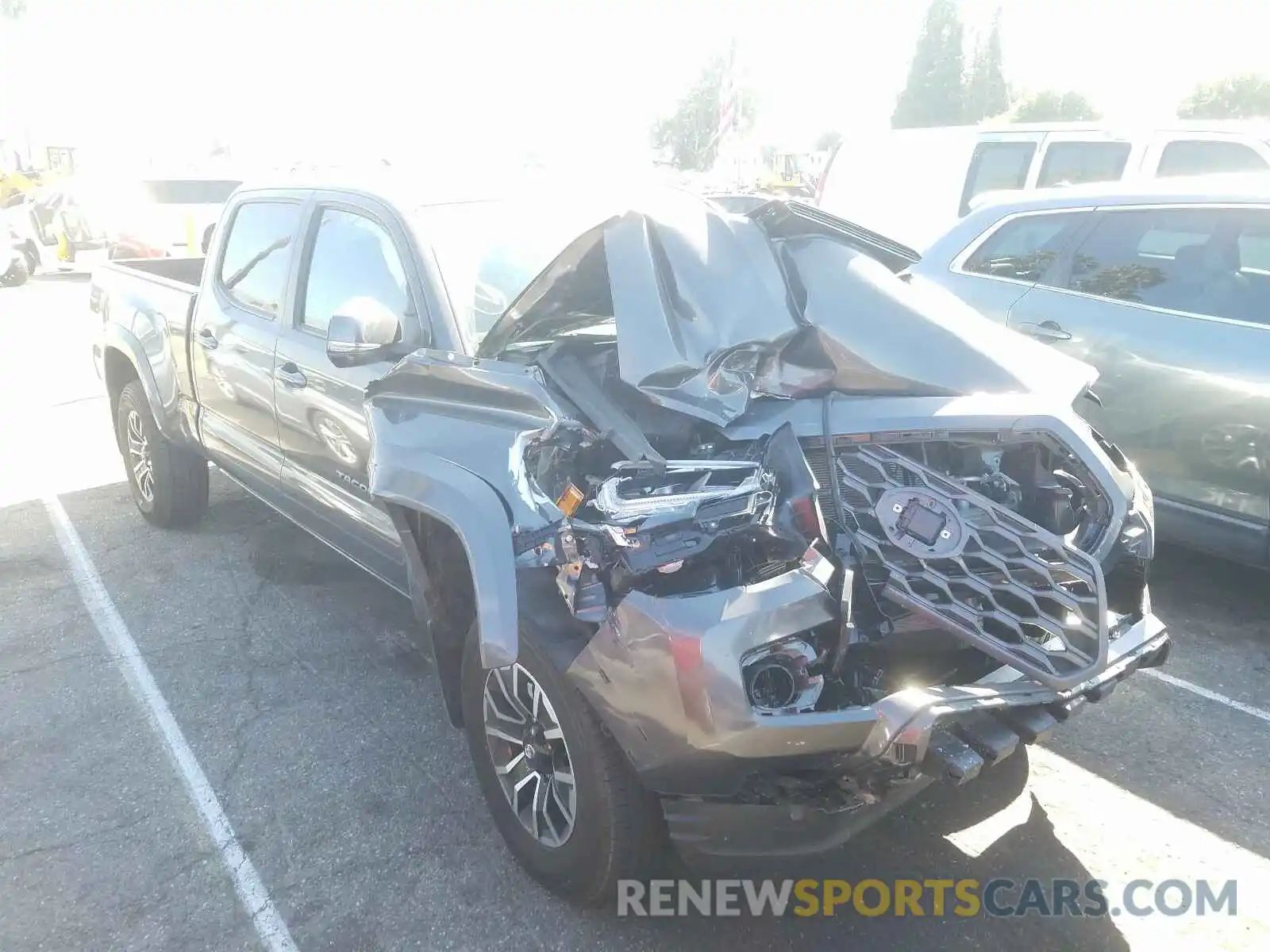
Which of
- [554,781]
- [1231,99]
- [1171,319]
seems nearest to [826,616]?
[554,781]

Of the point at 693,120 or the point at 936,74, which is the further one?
the point at 936,74

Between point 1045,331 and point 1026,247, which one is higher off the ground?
point 1026,247

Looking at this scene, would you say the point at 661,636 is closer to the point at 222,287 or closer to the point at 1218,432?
the point at 1218,432

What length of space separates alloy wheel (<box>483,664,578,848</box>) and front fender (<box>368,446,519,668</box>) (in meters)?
0.20

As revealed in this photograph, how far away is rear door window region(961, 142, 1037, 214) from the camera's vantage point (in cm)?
847

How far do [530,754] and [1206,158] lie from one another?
703 cm

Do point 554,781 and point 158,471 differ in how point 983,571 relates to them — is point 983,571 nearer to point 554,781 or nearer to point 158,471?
point 554,781

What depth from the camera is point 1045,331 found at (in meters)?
4.77

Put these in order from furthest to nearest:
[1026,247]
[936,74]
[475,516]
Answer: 1. [936,74]
2. [1026,247]
3. [475,516]

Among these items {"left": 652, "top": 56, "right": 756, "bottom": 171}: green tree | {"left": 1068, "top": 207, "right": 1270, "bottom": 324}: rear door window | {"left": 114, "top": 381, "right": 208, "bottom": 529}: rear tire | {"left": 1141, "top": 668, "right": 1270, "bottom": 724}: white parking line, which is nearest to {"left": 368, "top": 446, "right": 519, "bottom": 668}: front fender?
{"left": 1141, "top": 668, "right": 1270, "bottom": 724}: white parking line

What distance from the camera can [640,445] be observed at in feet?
8.50

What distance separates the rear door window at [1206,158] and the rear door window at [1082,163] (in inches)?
12.9

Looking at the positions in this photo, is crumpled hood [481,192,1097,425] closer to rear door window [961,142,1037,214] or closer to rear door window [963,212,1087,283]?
rear door window [963,212,1087,283]

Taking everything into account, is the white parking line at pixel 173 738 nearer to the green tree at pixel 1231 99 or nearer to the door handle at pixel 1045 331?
the door handle at pixel 1045 331
